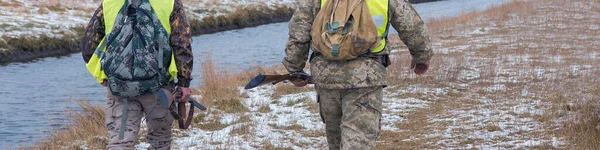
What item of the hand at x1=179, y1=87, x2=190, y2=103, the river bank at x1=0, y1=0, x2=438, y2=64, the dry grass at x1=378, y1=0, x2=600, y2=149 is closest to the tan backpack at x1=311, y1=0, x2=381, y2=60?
the hand at x1=179, y1=87, x2=190, y2=103

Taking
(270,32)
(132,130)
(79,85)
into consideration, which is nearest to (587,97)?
(132,130)

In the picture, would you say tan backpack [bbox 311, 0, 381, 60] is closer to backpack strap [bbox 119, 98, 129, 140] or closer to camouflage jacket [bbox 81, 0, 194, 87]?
camouflage jacket [bbox 81, 0, 194, 87]

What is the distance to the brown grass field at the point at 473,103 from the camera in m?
6.96

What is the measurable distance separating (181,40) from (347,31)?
1.03m

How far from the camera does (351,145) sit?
172 inches

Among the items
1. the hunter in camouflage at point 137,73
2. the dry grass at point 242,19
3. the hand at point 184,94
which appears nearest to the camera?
the hunter in camouflage at point 137,73

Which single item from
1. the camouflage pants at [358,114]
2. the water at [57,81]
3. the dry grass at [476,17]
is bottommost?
the dry grass at [476,17]

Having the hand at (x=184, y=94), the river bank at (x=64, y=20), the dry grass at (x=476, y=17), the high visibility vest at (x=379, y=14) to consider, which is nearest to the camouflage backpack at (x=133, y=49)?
the hand at (x=184, y=94)

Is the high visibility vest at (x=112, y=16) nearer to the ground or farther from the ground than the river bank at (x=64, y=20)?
farther from the ground

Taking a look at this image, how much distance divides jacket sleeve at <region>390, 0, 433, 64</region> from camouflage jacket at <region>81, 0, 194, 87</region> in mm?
1268

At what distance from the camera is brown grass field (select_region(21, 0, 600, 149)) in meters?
6.96

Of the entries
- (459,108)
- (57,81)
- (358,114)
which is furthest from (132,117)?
(57,81)

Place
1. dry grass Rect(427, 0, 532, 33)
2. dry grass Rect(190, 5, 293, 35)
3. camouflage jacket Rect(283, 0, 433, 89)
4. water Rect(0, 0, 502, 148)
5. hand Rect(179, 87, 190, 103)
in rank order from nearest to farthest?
camouflage jacket Rect(283, 0, 433, 89) → hand Rect(179, 87, 190, 103) → water Rect(0, 0, 502, 148) → dry grass Rect(427, 0, 532, 33) → dry grass Rect(190, 5, 293, 35)

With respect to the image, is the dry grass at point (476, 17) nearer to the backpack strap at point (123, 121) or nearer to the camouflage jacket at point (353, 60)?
the camouflage jacket at point (353, 60)
